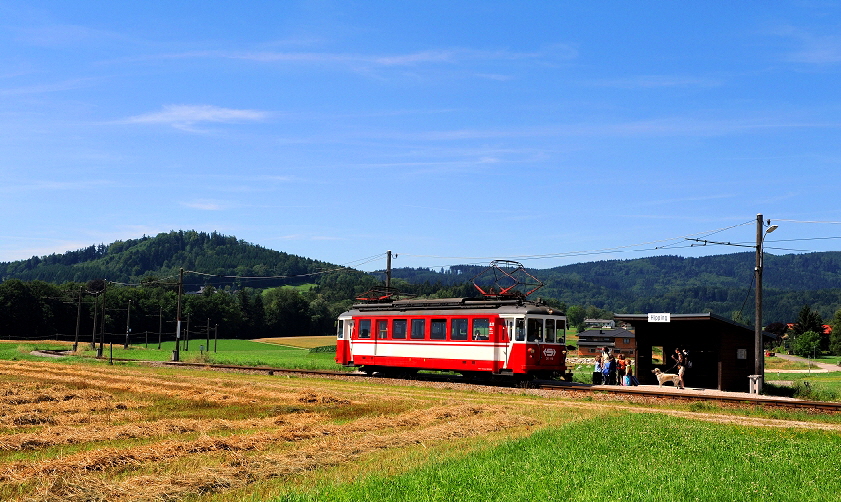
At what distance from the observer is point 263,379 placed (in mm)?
35656

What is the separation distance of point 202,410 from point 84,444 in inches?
277

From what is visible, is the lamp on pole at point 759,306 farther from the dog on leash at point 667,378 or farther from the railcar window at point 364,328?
the railcar window at point 364,328

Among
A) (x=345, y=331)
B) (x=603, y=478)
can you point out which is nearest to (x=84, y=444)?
(x=603, y=478)

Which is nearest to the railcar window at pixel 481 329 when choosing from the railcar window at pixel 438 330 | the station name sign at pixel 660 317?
the railcar window at pixel 438 330

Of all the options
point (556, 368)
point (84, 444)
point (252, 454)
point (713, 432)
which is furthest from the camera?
point (556, 368)

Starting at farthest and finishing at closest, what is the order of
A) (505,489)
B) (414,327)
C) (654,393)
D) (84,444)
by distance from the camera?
(414,327), (654,393), (84,444), (505,489)

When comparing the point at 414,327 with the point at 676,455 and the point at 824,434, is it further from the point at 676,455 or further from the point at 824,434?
the point at 676,455

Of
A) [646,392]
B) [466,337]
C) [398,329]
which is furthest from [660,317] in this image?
[398,329]

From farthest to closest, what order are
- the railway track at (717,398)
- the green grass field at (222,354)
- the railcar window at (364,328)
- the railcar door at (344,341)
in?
the green grass field at (222,354) → the railcar door at (344,341) → the railcar window at (364,328) → the railway track at (717,398)

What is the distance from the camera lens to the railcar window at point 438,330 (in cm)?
3519

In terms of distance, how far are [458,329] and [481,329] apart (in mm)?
1408

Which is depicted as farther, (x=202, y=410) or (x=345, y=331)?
(x=345, y=331)

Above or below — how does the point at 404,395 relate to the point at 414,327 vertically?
below

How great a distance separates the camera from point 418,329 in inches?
1436
